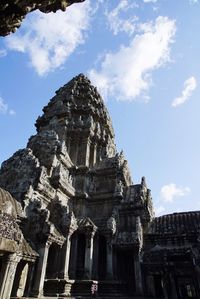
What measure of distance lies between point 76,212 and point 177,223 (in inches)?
389

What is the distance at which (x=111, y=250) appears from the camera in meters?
19.3

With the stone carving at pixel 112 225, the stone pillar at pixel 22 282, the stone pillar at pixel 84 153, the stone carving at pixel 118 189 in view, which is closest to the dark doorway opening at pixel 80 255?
the stone carving at pixel 112 225

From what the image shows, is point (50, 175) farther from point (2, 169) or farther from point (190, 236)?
point (190, 236)

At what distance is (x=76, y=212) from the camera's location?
75.5 feet

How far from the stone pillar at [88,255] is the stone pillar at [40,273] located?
4.29 m

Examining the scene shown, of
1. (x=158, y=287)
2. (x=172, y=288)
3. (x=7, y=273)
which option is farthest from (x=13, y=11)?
(x=158, y=287)

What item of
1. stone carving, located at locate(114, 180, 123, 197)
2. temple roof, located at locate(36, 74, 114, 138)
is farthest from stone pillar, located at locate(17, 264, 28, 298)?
temple roof, located at locate(36, 74, 114, 138)

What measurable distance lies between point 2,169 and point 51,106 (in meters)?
15.5

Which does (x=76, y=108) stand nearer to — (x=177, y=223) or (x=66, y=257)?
(x=177, y=223)

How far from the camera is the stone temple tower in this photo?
15.4m

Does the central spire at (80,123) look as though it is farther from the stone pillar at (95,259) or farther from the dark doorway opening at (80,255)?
the stone pillar at (95,259)

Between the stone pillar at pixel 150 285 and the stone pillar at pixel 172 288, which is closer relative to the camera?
the stone pillar at pixel 172 288

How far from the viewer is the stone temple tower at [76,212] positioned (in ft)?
50.5

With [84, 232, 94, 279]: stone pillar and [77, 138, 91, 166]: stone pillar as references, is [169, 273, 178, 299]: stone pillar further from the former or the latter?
[77, 138, 91, 166]: stone pillar
